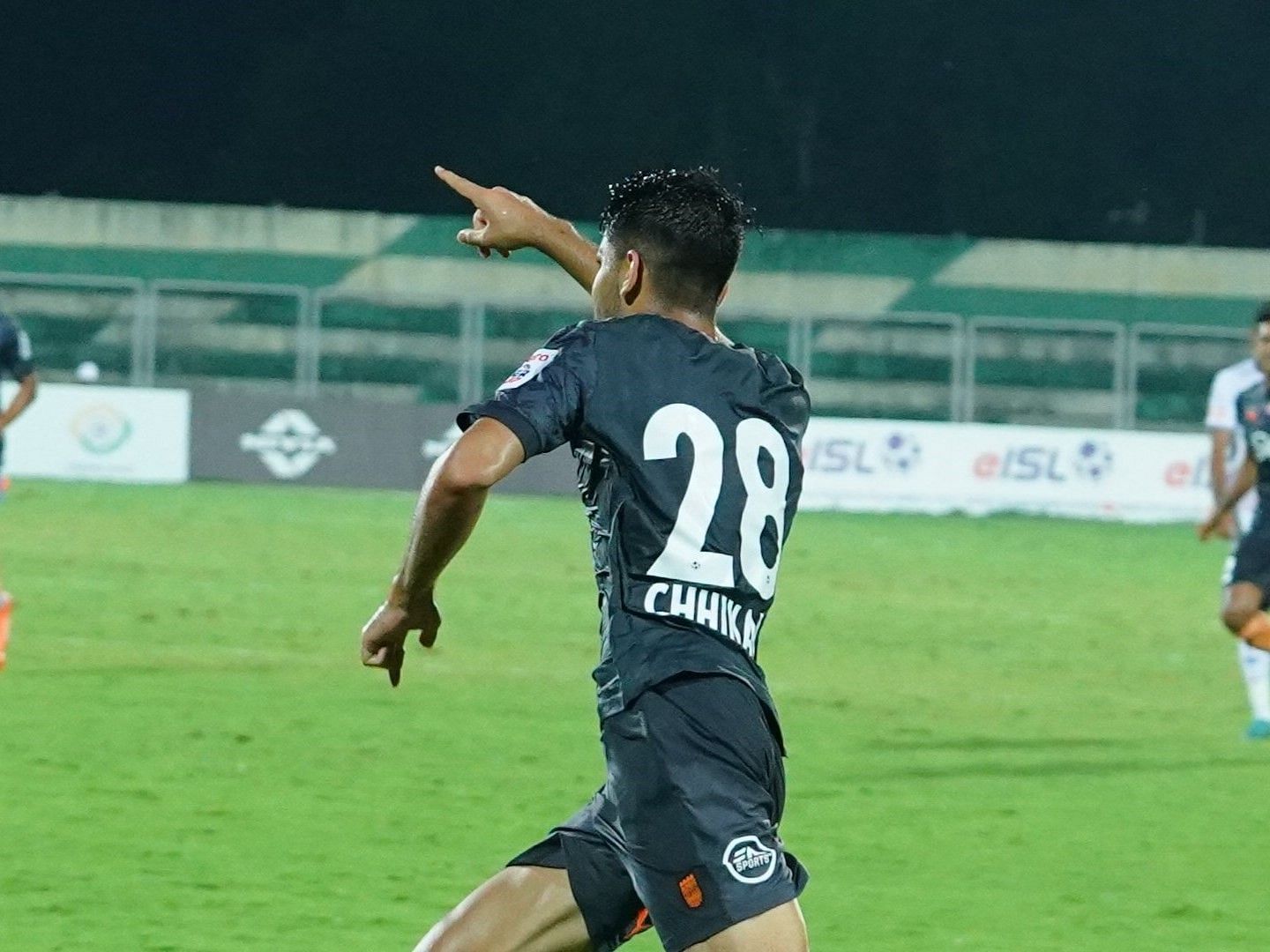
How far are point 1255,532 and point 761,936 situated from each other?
7.36 metres

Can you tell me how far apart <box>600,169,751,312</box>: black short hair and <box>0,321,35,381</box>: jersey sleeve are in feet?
31.7

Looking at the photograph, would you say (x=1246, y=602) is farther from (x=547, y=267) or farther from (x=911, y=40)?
(x=911, y=40)

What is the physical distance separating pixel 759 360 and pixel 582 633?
10377 millimetres

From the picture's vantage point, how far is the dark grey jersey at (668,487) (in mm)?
3971

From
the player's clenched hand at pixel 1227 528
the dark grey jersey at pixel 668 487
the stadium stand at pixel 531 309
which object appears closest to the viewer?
the dark grey jersey at pixel 668 487

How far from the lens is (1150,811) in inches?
354

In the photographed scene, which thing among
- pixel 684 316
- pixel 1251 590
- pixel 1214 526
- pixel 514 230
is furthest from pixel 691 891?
pixel 1214 526

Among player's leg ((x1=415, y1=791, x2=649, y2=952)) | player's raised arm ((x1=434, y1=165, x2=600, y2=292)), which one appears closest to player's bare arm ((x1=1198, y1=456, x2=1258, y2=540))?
player's raised arm ((x1=434, y1=165, x2=600, y2=292))

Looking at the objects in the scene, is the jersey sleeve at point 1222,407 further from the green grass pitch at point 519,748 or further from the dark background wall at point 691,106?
the dark background wall at point 691,106

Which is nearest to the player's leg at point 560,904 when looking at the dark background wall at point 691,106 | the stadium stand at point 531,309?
the stadium stand at point 531,309

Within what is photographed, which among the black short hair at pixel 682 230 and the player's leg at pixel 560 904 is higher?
the black short hair at pixel 682 230

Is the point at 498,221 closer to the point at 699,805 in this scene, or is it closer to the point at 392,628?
the point at 392,628

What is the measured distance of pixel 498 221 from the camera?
4.80 m

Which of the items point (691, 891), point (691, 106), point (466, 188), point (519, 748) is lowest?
point (519, 748)
